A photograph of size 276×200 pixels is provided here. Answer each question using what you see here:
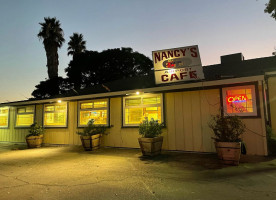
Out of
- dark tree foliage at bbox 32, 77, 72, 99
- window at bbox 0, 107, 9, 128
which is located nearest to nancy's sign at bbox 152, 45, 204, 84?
window at bbox 0, 107, 9, 128

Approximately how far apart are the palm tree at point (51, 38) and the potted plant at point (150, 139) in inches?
1147

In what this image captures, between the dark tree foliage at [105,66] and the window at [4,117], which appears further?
the dark tree foliage at [105,66]

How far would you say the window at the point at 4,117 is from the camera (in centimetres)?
1113

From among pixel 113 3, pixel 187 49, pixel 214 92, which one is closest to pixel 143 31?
pixel 113 3

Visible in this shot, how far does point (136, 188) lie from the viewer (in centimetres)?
317

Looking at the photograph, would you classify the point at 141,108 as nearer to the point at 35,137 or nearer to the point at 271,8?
the point at 35,137

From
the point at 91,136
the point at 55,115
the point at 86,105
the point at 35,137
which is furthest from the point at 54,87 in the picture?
the point at 91,136

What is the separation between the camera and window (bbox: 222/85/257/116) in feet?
18.1

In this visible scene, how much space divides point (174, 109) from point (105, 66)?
2383cm

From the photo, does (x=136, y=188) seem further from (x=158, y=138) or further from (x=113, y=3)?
(x=113, y=3)

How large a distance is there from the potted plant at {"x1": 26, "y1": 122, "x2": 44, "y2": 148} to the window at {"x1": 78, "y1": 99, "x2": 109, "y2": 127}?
2.33m

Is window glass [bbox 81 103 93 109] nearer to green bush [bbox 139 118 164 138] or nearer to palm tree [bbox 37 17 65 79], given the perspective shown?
green bush [bbox 139 118 164 138]

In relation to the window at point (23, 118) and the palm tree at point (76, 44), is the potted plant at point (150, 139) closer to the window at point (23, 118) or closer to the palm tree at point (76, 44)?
the window at point (23, 118)

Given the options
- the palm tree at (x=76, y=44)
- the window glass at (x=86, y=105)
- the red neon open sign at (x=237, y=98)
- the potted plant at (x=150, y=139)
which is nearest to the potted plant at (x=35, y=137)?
the window glass at (x=86, y=105)
